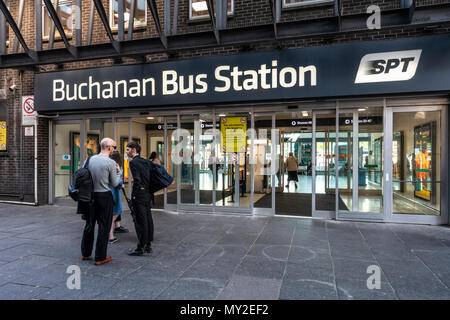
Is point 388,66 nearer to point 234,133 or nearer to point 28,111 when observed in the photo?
point 234,133

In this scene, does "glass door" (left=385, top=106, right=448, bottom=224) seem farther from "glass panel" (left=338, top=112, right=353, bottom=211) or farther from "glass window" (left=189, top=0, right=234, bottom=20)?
"glass window" (left=189, top=0, right=234, bottom=20)

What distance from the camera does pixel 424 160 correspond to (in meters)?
7.29

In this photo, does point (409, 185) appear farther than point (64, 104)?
No

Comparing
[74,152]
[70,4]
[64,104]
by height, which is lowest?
[74,152]

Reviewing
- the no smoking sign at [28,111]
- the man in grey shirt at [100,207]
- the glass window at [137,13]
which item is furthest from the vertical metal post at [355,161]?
the no smoking sign at [28,111]

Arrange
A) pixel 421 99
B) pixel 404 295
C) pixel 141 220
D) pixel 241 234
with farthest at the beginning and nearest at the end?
pixel 421 99 < pixel 241 234 < pixel 141 220 < pixel 404 295

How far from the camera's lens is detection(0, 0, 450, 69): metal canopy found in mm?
6188

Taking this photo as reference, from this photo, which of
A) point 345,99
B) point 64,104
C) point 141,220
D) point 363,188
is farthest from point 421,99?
point 64,104

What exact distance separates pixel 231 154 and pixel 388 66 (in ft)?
14.4

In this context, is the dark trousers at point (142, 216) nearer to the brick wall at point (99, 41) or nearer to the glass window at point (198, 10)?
the brick wall at point (99, 41)

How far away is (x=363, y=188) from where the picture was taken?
302 inches

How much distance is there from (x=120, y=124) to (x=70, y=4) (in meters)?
4.43

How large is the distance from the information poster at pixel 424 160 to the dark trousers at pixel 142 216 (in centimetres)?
635
